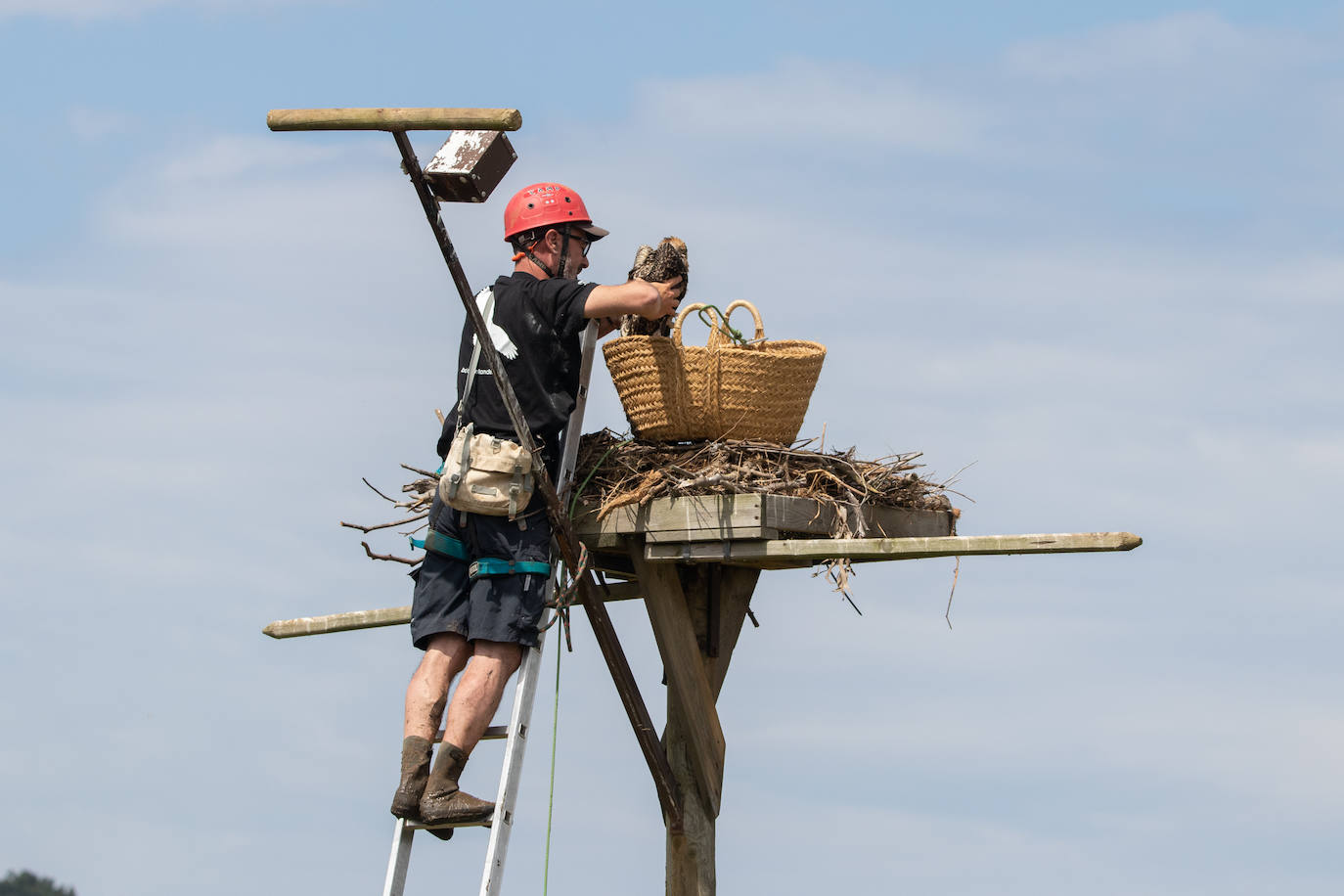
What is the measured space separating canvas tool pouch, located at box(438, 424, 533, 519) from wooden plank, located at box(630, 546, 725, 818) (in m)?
0.70

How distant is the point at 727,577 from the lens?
24.5ft

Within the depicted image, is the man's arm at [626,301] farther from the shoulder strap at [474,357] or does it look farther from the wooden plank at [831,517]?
the wooden plank at [831,517]

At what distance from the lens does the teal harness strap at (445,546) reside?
6.57 metres

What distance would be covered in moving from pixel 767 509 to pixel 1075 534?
108 cm

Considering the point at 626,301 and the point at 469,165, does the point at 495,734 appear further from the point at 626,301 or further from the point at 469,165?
the point at 469,165

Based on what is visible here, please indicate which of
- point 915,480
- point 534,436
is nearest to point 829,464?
point 915,480

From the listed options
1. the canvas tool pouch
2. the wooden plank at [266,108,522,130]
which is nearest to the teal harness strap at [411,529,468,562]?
the canvas tool pouch

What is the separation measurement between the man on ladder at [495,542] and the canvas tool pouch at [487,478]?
2cm

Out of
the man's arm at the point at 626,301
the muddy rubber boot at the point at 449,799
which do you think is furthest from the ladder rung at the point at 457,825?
the man's arm at the point at 626,301

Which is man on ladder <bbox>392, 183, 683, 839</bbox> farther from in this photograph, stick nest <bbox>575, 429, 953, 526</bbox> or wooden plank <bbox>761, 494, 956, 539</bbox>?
wooden plank <bbox>761, 494, 956, 539</bbox>

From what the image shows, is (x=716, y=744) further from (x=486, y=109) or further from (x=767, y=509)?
(x=486, y=109)

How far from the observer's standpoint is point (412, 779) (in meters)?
6.32

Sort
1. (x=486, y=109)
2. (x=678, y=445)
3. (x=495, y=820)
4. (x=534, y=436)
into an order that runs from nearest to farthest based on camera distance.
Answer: (x=486, y=109), (x=495, y=820), (x=534, y=436), (x=678, y=445)

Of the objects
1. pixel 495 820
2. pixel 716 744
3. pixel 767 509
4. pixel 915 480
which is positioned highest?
pixel 915 480
